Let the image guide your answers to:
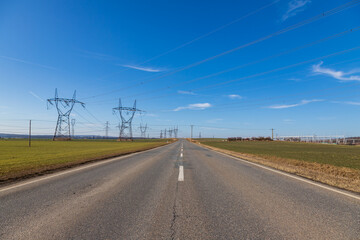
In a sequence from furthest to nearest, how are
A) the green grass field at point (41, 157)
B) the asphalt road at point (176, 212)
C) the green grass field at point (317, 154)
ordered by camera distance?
the green grass field at point (317, 154), the green grass field at point (41, 157), the asphalt road at point (176, 212)

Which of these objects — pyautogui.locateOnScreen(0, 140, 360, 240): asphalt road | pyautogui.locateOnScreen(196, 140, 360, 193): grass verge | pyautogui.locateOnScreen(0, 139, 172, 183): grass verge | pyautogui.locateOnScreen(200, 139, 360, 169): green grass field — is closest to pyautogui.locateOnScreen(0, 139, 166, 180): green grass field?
pyautogui.locateOnScreen(0, 139, 172, 183): grass verge

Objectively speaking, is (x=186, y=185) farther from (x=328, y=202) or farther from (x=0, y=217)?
(x=0, y=217)

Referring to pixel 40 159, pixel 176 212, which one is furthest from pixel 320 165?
pixel 40 159

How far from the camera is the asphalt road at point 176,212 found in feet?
9.45

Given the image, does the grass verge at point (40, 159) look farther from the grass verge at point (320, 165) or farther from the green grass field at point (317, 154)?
the green grass field at point (317, 154)

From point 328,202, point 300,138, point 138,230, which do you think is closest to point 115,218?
point 138,230

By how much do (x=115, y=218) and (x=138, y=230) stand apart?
686 mm

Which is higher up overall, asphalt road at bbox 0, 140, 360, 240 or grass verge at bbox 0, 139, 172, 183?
asphalt road at bbox 0, 140, 360, 240

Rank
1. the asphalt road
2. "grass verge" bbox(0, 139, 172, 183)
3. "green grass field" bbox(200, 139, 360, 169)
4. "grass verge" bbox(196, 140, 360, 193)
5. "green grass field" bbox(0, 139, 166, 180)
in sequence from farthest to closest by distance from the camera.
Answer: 1. "green grass field" bbox(200, 139, 360, 169)
2. "green grass field" bbox(0, 139, 166, 180)
3. "grass verge" bbox(0, 139, 172, 183)
4. "grass verge" bbox(196, 140, 360, 193)
5. the asphalt road

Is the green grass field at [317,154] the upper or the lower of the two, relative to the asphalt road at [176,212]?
lower

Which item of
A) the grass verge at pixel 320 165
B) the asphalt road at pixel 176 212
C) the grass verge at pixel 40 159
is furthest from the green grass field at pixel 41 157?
the grass verge at pixel 320 165

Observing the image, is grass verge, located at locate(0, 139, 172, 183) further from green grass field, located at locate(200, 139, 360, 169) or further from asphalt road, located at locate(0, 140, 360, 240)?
green grass field, located at locate(200, 139, 360, 169)

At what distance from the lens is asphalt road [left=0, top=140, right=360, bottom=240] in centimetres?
288

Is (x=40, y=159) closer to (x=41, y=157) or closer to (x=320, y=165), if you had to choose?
A: (x=41, y=157)
